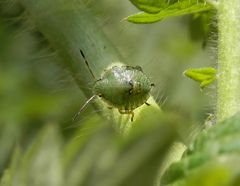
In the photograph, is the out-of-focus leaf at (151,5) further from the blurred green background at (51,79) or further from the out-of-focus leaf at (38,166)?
the blurred green background at (51,79)

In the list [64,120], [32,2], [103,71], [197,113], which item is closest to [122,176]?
[103,71]

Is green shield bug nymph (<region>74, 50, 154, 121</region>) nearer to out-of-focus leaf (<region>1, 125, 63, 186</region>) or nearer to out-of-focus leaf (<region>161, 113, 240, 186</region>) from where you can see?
out-of-focus leaf (<region>1, 125, 63, 186</region>)

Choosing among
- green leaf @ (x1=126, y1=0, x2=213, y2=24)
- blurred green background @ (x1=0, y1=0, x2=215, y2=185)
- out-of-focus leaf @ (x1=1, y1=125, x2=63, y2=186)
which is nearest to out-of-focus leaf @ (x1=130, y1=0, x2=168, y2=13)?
green leaf @ (x1=126, y1=0, x2=213, y2=24)

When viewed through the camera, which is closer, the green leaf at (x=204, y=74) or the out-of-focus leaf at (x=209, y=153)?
the out-of-focus leaf at (x=209, y=153)

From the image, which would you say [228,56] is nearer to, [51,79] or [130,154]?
[130,154]

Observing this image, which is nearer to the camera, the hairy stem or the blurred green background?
the hairy stem

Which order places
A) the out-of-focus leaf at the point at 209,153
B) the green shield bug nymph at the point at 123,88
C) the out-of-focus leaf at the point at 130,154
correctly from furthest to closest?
the green shield bug nymph at the point at 123,88 → the out-of-focus leaf at the point at 130,154 → the out-of-focus leaf at the point at 209,153

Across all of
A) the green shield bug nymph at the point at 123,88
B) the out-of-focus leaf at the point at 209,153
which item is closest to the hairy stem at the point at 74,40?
the green shield bug nymph at the point at 123,88
